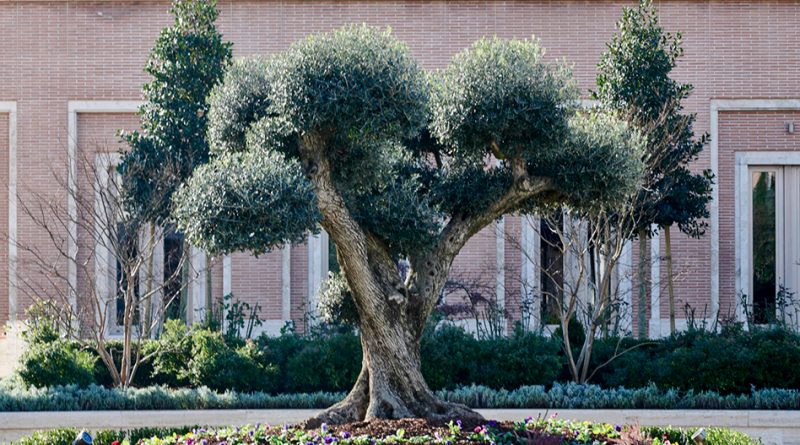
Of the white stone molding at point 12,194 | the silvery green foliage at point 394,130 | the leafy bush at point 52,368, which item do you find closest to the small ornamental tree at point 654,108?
the silvery green foliage at point 394,130

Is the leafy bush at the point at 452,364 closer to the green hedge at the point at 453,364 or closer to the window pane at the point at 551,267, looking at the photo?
the green hedge at the point at 453,364

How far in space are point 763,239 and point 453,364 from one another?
7.74m

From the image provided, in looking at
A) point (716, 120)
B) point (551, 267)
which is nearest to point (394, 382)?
point (551, 267)

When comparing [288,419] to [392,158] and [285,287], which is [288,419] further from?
[285,287]

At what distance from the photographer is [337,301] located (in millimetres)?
9664

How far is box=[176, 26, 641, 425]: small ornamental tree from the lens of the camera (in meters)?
7.74

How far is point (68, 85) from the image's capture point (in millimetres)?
17469

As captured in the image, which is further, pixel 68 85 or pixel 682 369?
pixel 68 85

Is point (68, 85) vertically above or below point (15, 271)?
above

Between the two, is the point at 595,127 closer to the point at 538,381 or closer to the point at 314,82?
the point at 314,82

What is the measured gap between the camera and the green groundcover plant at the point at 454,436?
816cm

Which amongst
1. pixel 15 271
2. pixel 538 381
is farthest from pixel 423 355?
pixel 15 271

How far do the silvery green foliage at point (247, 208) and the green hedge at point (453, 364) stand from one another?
4.70 metres

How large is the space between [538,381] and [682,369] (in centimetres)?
150
